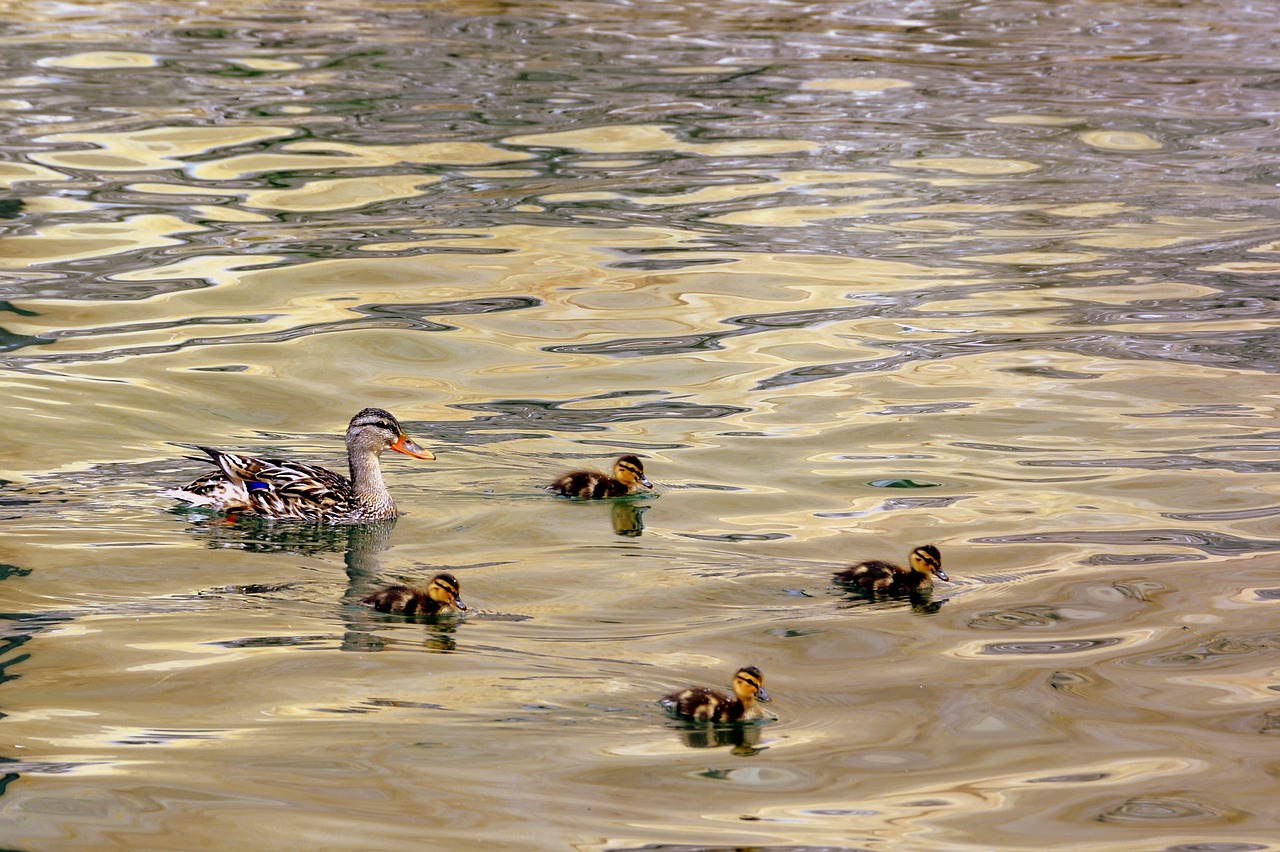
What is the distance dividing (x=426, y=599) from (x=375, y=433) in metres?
1.75

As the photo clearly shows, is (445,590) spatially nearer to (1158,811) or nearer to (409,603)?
(409,603)

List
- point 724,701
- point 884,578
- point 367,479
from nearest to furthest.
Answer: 1. point 724,701
2. point 884,578
3. point 367,479

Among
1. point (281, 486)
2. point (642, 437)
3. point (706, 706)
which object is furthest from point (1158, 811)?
point (642, 437)

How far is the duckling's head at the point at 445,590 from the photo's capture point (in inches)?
273

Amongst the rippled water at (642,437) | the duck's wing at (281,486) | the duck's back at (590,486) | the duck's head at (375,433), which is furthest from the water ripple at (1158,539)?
the duck's wing at (281,486)

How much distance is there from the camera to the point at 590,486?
28.7 feet

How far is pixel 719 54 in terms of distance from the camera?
72.5 ft

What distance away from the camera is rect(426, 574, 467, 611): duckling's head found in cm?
692

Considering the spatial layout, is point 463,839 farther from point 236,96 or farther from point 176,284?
point 236,96

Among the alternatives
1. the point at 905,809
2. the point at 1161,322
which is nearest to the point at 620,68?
the point at 1161,322

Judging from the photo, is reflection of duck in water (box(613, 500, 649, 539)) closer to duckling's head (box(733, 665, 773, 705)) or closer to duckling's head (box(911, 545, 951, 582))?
duckling's head (box(911, 545, 951, 582))

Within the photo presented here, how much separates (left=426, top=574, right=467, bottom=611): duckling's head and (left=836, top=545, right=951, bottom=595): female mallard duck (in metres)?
1.68

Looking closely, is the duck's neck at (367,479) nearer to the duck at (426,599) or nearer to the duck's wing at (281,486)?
the duck's wing at (281,486)

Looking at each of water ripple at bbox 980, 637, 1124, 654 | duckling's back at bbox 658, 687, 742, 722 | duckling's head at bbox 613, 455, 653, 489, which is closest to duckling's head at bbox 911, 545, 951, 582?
water ripple at bbox 980, 637, 1124, 654
